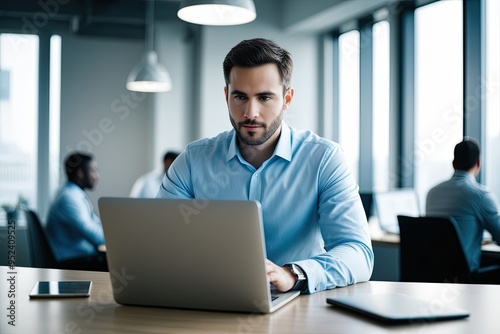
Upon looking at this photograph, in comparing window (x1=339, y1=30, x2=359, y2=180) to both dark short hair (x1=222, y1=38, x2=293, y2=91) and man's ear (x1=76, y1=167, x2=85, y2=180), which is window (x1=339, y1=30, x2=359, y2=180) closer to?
man's ear (x1=76, y1=167, x2=85, y2=180)

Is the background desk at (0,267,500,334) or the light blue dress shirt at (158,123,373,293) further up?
the light blue dress shirt at (158,123,373,293)

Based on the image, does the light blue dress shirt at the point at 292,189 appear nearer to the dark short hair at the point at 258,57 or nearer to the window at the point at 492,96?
the dark short hair at the point at 258,57

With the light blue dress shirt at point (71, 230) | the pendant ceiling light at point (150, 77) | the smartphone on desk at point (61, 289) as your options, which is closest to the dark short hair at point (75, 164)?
the light blue dress shirt at point (71, 230)

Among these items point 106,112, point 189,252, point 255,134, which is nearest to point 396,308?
point 189,252

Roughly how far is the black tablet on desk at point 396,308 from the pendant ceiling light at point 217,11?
1.81 metres

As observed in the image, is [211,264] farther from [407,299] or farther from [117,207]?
[407,299]

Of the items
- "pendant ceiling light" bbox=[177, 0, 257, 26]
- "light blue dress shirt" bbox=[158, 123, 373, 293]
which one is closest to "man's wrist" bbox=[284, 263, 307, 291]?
"light blue dress shirt" bbox=[158, 123, 373, 293]

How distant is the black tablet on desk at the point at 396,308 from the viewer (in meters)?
1.28

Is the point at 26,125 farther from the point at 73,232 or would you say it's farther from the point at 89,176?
the point at 73,232

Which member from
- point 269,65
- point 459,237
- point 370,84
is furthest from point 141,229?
point 370,84

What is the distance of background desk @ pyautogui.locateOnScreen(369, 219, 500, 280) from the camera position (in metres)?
3.64

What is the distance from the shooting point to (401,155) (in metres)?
5.47

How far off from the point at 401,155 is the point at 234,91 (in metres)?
3.82

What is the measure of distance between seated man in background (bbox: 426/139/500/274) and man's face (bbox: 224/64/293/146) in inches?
83.5
